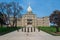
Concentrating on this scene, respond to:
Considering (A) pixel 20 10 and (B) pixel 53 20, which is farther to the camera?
(B) pixel 53 20

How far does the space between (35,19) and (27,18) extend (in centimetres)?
558

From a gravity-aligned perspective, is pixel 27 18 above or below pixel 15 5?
below

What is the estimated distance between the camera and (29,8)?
11575 cm

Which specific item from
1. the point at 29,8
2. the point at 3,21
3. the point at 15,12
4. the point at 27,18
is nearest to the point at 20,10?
the point at 15,12

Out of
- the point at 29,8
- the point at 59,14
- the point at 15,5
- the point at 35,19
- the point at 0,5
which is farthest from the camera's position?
the point at 35,19

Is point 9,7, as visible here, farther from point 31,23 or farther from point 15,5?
point 31,23

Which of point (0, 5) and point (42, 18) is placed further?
point (42, 18)

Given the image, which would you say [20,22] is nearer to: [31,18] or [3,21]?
[31,18]

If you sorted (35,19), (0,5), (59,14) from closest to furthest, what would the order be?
(0,5) → (59,14) → (35,19)

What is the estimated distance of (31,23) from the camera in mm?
127062

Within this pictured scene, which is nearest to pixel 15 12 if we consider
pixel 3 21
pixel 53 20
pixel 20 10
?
pixel 20 10

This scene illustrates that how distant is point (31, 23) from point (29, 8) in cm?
1510

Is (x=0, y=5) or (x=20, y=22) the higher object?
(x=0, y=5)

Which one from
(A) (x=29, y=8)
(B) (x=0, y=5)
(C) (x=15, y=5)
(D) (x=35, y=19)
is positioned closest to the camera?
(B) (x=0, y=5)
